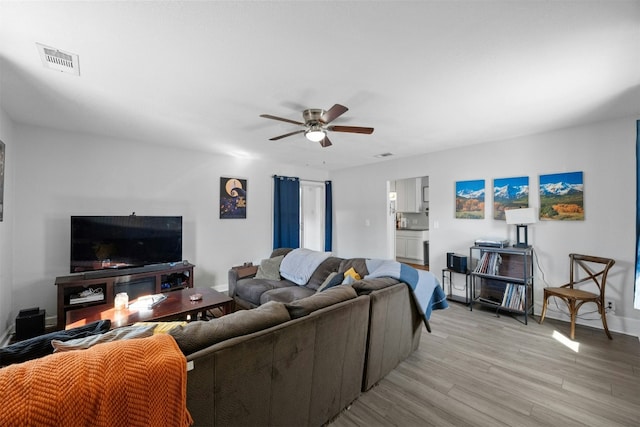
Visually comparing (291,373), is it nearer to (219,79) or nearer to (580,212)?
(219,79)

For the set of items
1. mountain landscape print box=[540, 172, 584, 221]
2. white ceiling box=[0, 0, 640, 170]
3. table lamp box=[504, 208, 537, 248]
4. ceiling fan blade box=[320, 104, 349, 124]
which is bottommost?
table lamp box=[504, 208, 537, 248]

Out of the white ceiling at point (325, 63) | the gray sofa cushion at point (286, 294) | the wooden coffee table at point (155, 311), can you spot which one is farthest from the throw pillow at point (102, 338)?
the gray sofa cushion at point (286, 294)

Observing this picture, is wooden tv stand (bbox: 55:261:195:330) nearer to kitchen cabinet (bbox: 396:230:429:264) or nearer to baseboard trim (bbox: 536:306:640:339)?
baseboard trim (bbox: 536:306:640:339)

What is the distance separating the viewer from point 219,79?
2.18 m

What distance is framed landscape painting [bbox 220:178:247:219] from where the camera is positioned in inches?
190

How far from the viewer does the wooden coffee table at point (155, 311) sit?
91.8 inches

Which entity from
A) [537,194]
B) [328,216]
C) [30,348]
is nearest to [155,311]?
[30,348]

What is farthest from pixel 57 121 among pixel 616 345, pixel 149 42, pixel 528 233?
pixel 616 345

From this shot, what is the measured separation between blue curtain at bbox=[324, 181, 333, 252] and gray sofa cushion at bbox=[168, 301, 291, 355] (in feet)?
15.6

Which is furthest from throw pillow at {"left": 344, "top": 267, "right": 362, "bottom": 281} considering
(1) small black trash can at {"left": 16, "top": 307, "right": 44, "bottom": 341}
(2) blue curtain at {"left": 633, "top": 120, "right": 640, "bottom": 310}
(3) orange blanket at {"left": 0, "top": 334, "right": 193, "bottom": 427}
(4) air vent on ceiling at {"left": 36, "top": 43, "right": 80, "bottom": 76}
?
(1) small black trash can at {"left": 16, "top": 307, "right": 44, "bottom": 341}

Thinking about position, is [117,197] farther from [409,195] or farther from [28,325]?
[409,195]

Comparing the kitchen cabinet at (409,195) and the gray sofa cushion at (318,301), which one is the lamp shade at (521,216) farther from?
the kitchen cabinet at (409,195)

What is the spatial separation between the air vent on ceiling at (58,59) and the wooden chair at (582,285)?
493cm

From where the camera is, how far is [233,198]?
495cm
